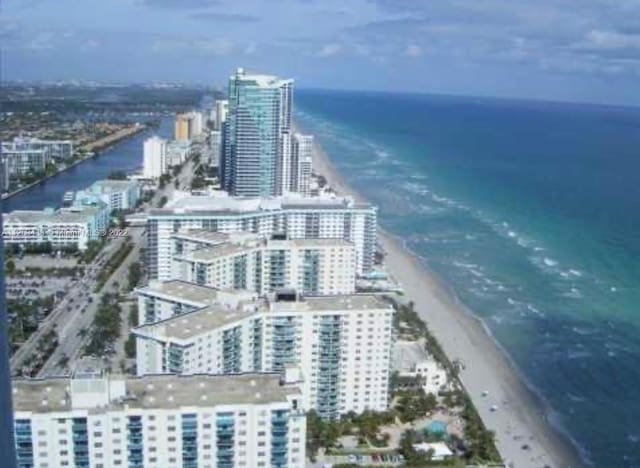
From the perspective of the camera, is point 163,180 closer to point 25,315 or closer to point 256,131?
point 256,131

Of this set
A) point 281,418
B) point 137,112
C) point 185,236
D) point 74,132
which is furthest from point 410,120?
point 281,418

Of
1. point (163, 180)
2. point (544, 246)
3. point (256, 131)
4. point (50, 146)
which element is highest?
point (256, 131)

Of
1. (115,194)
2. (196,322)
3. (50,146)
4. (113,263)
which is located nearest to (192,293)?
(196,322)

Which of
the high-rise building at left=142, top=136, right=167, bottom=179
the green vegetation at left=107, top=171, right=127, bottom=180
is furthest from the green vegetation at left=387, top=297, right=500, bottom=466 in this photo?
the high-rise building at left=142, top=136, right=167, bottom=179

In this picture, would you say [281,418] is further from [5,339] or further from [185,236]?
[185,236]

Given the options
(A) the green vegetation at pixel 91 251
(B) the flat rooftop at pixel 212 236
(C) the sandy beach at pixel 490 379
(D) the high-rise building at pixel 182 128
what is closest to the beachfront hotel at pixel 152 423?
(C) the sandy beach at pixel 490 379
